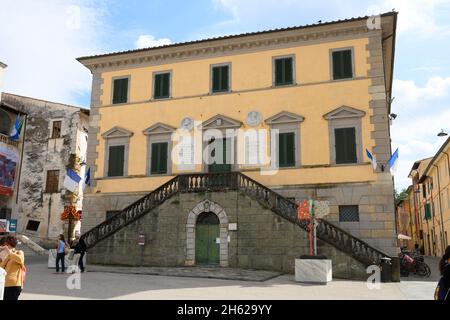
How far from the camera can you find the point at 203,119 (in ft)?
72.6

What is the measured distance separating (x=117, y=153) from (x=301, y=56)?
36.1 feet

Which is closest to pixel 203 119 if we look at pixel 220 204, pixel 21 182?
pixel 220 204

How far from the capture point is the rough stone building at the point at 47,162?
115 ft

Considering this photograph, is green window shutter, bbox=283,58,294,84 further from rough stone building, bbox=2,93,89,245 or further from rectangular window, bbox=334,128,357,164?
rough stone building, bbox=2,93,89,245

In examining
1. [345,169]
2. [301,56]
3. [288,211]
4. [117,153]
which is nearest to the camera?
[288,211]

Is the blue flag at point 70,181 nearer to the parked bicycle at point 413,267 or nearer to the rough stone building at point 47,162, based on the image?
the rough stone building at point 47,162

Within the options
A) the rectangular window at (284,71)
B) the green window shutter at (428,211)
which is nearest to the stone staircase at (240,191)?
the rectangular window at (284,71)

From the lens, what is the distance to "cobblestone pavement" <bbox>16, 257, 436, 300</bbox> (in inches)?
445

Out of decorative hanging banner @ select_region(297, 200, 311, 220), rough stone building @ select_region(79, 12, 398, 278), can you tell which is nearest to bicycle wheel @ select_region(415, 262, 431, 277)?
rough stone building @ select_region(79, 12, 398, 278)

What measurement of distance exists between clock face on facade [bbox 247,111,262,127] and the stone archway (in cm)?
457

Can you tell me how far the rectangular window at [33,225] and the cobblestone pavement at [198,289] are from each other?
20.3m

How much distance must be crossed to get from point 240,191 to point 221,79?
657cm
